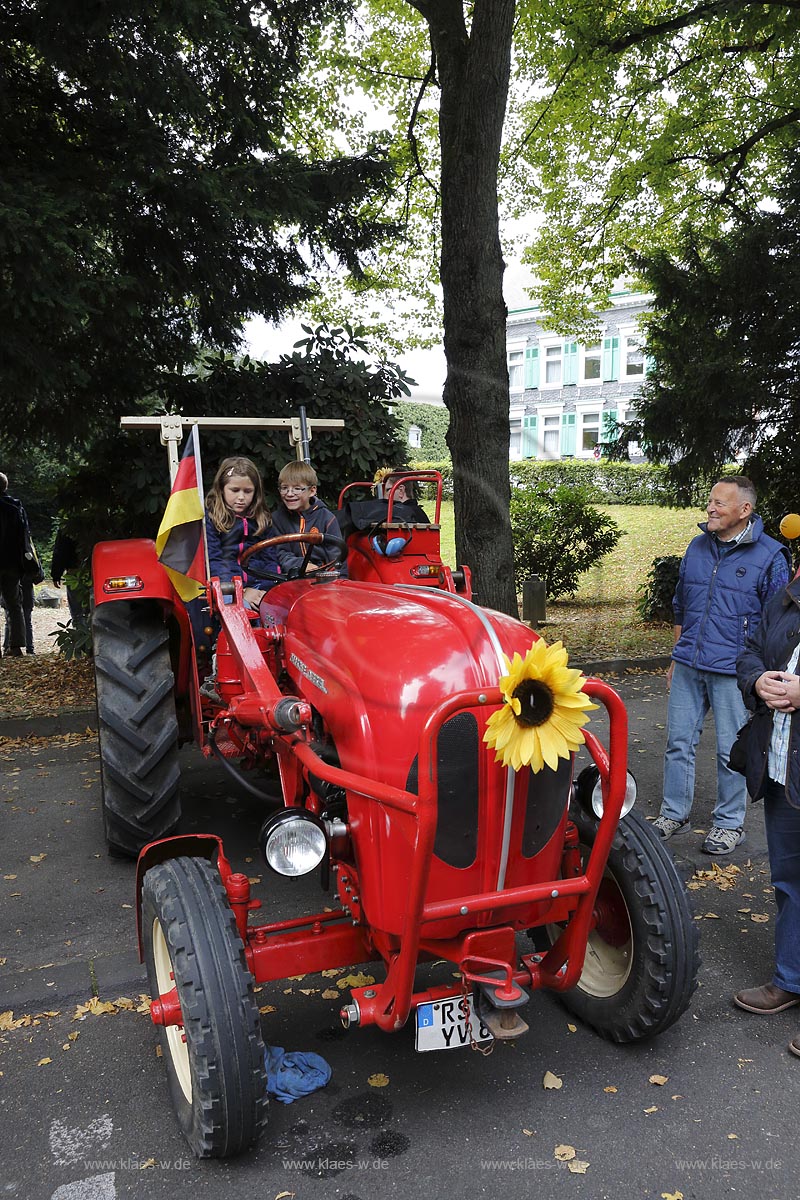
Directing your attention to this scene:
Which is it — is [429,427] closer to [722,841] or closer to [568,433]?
[568,433]

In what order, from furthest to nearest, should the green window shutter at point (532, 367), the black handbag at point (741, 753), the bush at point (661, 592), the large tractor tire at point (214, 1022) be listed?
the green window shutter at point (532, 367) < the bush at point (661, 592) < the black handbag at point (741, 753) < the large tractor tire at point (214, 1022)

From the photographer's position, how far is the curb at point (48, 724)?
21.7 feet

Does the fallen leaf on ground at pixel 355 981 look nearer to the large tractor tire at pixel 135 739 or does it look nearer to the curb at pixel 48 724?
the large tractor tire at pixel 135 739

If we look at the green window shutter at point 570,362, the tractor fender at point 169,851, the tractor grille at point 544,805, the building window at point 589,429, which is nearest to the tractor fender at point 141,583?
the tractor fender at point 169,851

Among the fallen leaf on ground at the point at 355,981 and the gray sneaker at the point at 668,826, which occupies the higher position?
the fallen leaf on ground at the point at 355,981

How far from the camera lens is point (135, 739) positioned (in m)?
3.92

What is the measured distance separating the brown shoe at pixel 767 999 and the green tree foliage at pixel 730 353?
6.93 metres

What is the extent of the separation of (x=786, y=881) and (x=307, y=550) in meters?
2.17

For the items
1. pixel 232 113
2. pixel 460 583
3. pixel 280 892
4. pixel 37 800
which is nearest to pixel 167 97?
pixel 232 113

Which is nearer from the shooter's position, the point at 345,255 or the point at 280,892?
the point at 280,892

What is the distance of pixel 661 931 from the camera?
8.66 ft

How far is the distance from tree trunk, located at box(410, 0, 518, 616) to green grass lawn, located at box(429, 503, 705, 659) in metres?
2.20

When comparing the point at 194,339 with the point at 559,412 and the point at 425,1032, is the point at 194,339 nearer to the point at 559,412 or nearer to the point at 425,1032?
the point at 425,1032

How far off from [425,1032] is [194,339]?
6441 mm
